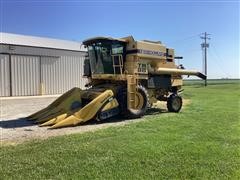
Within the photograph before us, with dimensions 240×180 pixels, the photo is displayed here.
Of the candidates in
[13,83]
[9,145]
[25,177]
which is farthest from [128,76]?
[13,83]

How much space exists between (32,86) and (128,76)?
1478 centimetres

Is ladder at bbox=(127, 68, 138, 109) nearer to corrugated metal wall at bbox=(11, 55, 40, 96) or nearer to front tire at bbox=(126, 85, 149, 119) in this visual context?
front tire at bbox=(126, 85, 149, 119)

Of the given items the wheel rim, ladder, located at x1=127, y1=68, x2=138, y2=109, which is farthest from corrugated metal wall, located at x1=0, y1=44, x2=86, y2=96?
ladder, located at x1=127, y1=68, x2=138, y2=109

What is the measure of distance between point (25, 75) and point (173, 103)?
1413 centimetres

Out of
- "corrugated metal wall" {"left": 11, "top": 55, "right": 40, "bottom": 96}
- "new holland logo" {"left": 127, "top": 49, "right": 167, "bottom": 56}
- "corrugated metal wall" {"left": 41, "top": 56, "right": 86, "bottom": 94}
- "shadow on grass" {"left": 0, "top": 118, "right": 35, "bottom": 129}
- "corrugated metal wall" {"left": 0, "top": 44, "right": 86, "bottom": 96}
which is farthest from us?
"corrugated metal wall" {"left": 41, "top": 56, "right": 86, "bottom": 94}

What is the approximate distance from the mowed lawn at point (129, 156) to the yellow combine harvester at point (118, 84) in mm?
2551

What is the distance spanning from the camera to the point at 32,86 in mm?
25625

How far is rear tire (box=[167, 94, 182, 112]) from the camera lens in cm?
1494

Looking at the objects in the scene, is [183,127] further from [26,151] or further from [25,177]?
[25,177]

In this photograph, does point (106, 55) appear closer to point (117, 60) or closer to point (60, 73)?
point (117, 60)

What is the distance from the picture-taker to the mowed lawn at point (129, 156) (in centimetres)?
530

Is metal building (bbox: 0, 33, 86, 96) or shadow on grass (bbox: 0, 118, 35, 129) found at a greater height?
metal building (bbox: 0, 33, 86, 96)

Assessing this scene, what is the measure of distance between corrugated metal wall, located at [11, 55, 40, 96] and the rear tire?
44.5 ft

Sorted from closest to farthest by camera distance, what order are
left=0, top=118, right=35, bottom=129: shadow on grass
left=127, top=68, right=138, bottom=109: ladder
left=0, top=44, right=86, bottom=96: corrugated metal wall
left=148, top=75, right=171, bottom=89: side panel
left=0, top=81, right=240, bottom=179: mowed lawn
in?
left=0, top=81, right=240, bottom=179: mowed lawn < left=0, top=118, right=35, bottom=129: shadow on grass < left=127, top=68, right=138, bottom=109: ladder < left=148, top=75, right=171, bottom=89: side panel < left=0, top=44, right=86, bottom=96: corrugated metal wall
